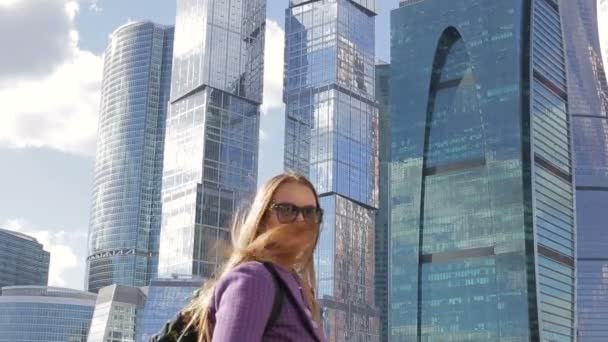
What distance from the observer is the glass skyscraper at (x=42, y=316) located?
125m

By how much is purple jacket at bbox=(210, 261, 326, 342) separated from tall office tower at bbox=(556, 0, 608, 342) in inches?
3992

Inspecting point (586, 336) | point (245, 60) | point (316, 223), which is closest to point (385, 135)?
point (245, 60)

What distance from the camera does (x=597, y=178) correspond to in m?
116

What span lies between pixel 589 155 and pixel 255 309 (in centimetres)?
11639

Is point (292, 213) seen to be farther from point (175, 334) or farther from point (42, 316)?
point (42, 316)

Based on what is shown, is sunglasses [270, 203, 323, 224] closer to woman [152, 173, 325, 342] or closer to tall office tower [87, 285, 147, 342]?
woman [152, 173, 325, 342]

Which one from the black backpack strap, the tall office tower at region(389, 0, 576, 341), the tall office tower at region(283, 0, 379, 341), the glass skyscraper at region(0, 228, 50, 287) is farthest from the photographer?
the glass skyscraper at region(0, 228, 50, 287)

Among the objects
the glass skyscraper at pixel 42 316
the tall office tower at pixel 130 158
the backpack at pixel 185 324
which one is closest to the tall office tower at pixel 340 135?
the glass skyscraper at pixel 42 316

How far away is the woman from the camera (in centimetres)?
227

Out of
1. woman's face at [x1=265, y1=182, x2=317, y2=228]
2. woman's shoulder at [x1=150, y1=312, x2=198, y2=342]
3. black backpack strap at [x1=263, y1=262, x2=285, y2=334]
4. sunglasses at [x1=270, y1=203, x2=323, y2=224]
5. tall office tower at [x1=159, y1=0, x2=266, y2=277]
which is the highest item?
tall office tower at [x1=159, y1=0, x2=266, y2=277]

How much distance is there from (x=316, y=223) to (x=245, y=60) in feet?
378

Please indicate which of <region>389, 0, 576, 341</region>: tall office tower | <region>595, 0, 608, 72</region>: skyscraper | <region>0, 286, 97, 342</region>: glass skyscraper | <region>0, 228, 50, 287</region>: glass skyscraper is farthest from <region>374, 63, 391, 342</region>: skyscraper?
<region>595, 0, 608, 72</region>: skyscraper

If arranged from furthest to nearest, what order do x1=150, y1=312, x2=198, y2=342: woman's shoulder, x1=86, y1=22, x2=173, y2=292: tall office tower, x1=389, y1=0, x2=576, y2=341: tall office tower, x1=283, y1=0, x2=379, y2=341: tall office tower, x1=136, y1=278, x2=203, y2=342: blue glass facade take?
x1=86, y1=22, x2=173, y2=292: tall office tower < x1=283, y1=0, x2=379, y2=341: tall office tower < x1=136, y1=278, x2=203, y2=342: blue glass facade < x1=389, y1=0, x2=576, y2=341: tall office tower < x1=150, y1=312, x2=198, y2=342: woman's shoulder

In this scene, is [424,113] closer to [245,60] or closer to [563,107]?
[563,107]
